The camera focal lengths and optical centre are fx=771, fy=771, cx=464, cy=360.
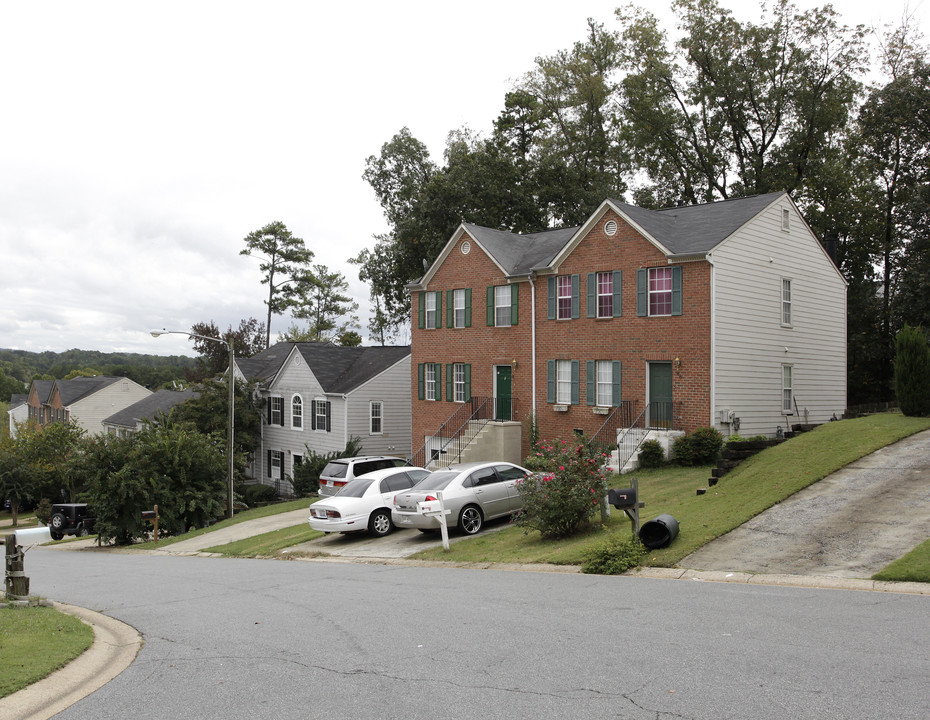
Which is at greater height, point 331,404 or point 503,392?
point 503,392

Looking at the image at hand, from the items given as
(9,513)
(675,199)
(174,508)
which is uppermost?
(675,199)

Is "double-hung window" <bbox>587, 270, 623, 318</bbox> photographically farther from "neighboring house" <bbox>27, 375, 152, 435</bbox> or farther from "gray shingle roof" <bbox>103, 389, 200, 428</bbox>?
"neighboring house" <bbox>27, 375, 152, 435</bbox>

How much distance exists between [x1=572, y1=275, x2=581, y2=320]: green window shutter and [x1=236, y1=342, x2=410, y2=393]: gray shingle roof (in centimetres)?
1323

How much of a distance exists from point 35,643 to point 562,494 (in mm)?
9219

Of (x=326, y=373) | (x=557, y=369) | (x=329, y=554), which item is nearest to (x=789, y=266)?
(x=557, y=369)

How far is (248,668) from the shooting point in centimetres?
712

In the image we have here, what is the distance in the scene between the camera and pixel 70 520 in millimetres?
31828

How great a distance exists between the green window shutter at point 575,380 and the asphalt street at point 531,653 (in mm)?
16027

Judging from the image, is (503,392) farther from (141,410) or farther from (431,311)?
(141,410)

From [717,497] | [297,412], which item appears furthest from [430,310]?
[717,497]

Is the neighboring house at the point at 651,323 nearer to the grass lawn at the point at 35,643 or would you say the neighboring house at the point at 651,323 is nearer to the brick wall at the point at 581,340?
the brick wall at the point at 581,340

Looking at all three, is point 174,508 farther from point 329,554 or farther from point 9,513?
point 9,513

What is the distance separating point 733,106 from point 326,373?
26.0 metres

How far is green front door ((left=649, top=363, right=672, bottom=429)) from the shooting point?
957 inches
